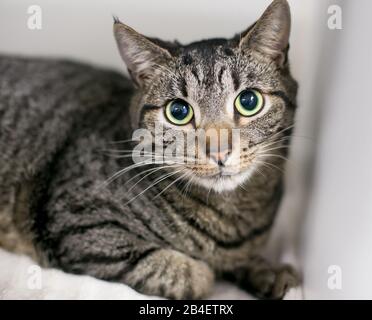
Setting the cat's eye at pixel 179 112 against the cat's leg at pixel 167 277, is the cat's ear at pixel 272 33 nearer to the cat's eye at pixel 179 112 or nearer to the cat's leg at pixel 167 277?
the cat's eye at pixel 179 112

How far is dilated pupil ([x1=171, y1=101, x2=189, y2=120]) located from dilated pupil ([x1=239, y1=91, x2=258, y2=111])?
0.15 metres

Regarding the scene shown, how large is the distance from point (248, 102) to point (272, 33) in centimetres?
19

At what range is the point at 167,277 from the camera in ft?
4.44

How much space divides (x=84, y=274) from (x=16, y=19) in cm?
96

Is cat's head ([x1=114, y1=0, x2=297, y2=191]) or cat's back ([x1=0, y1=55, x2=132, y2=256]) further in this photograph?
cat's back ([x1=0, y1=55, x2=132, y2=256])

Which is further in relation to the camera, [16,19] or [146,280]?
[16,19]

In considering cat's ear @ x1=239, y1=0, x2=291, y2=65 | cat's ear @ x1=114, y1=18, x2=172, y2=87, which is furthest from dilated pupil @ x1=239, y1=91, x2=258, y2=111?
cat's ear @ x1=114, y1=18, x2=172, y2=87

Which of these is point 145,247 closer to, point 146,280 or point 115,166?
point 146,280

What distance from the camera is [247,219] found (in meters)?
1.53

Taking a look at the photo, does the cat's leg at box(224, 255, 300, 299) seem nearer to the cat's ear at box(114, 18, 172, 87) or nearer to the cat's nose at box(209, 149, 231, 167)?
the cat's nose at box(209, 149, 231, 167)

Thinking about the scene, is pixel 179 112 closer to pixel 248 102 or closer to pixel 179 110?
pixel 179 110

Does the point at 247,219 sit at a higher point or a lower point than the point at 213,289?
higher

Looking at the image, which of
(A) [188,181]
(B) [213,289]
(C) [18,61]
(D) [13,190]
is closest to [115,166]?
(A) [188,181]

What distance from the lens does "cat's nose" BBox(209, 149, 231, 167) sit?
1.25m
